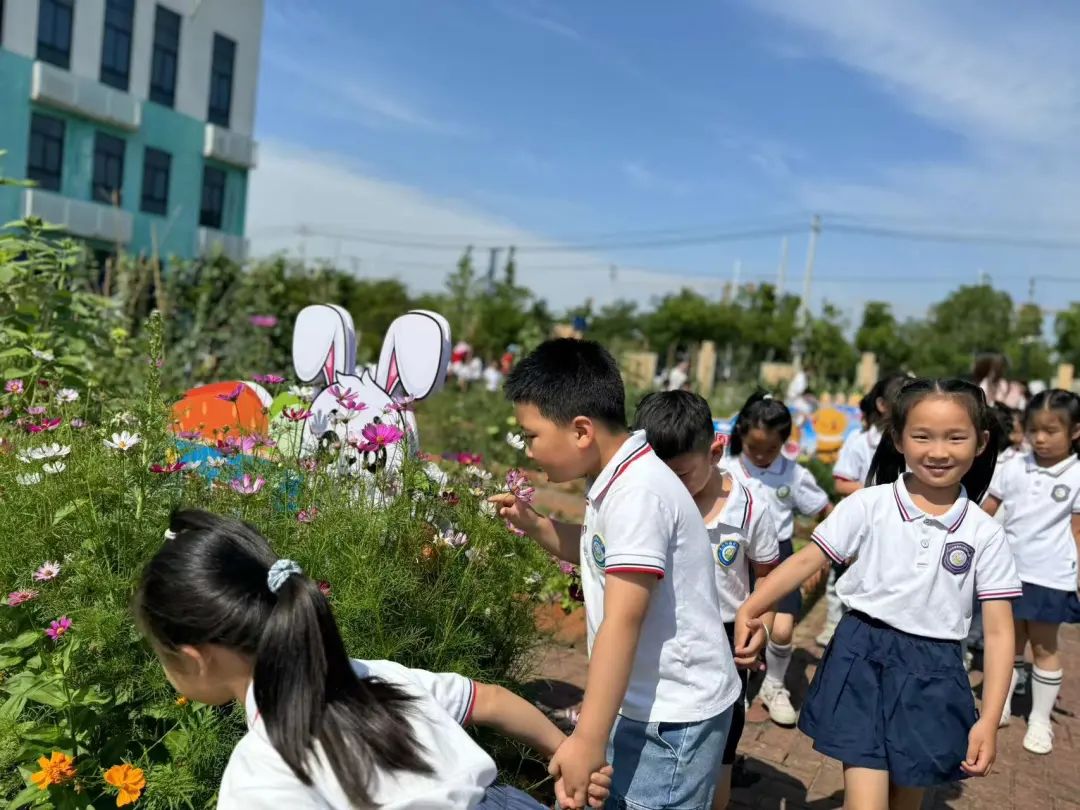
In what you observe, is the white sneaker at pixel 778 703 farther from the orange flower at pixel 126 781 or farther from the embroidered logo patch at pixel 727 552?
the orange flower at pixel 126 781

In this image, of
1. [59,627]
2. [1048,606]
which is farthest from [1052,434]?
[59,627]

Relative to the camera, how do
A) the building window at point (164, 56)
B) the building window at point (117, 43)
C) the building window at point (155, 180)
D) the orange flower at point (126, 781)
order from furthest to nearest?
the building window at point (155, 180) < the building window at point (164, 56) < the building window at point (117, 43) < the orange flower at point (126, 781)

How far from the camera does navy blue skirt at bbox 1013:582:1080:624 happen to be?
4.09 m

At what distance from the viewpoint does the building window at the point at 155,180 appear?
2169cm

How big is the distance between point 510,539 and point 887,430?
120cm

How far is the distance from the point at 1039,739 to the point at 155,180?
2235 cm

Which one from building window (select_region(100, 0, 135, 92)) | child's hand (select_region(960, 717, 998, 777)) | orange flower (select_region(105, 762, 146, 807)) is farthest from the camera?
building window (select_region(100, 0, 135, 92))

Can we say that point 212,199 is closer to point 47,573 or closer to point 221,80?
point 221,80

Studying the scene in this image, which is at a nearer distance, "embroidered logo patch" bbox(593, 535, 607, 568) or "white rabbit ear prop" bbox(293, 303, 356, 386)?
"embroidered logo patch" bbox(593, 535, 607, 568)

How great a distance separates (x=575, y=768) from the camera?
1.68m

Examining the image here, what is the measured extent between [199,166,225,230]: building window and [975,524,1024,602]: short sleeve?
23.6m

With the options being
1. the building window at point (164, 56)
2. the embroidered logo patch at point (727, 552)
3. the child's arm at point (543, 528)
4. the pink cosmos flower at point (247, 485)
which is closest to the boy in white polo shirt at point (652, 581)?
the child's arm at point (543, 528)

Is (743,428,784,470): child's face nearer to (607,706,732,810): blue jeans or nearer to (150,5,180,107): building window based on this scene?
(607,706,732,810): blue jeans

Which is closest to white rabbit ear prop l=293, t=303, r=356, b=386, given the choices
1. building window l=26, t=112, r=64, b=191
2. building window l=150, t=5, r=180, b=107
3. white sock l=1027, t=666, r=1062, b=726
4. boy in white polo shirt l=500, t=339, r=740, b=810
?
boy in white polo shirt l=500, t=339, r=740, b=810
